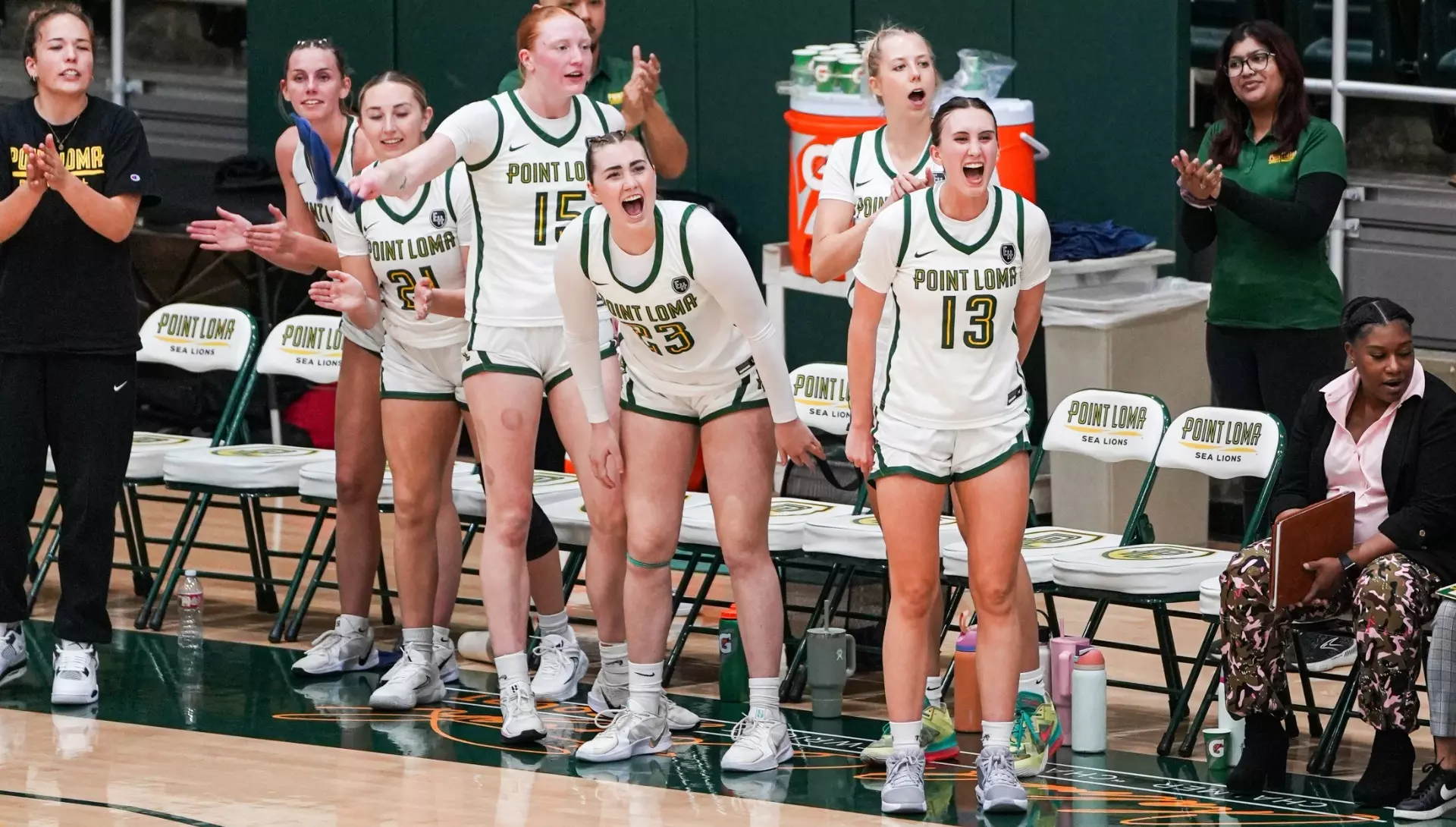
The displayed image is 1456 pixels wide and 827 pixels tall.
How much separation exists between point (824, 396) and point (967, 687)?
126cm

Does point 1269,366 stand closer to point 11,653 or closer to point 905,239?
point 905,239

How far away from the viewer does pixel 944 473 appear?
523cm

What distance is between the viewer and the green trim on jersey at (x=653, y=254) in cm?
544

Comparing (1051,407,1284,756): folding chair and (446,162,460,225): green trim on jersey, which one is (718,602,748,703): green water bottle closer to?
(1051,407,1284,756): folding chair

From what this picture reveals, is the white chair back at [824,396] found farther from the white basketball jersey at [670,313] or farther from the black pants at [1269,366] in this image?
the white basketball jersey at [670,313]

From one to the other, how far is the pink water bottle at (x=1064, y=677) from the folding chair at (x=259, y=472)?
2.43m

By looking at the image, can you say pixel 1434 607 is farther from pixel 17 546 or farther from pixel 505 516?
pixel 17 546

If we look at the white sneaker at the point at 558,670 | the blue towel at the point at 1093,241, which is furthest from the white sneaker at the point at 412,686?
the blue towel at the point at 1093,241

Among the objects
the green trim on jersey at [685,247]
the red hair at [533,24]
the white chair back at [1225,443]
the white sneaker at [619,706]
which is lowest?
the white sneaker at [619,706]

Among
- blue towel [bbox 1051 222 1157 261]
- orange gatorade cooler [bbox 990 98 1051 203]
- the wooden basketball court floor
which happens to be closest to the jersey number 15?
the wooden basketball court floor

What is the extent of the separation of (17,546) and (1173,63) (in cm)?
439

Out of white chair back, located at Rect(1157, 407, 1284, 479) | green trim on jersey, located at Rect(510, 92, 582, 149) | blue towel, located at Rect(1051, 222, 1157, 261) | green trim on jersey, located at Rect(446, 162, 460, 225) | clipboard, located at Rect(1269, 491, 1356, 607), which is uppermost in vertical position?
green trim on jersey, located at Rect(510, 92, 582, 149)

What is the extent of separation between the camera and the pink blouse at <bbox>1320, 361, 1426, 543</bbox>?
18.1 ft

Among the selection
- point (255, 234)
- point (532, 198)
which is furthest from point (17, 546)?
point (532, 198)
